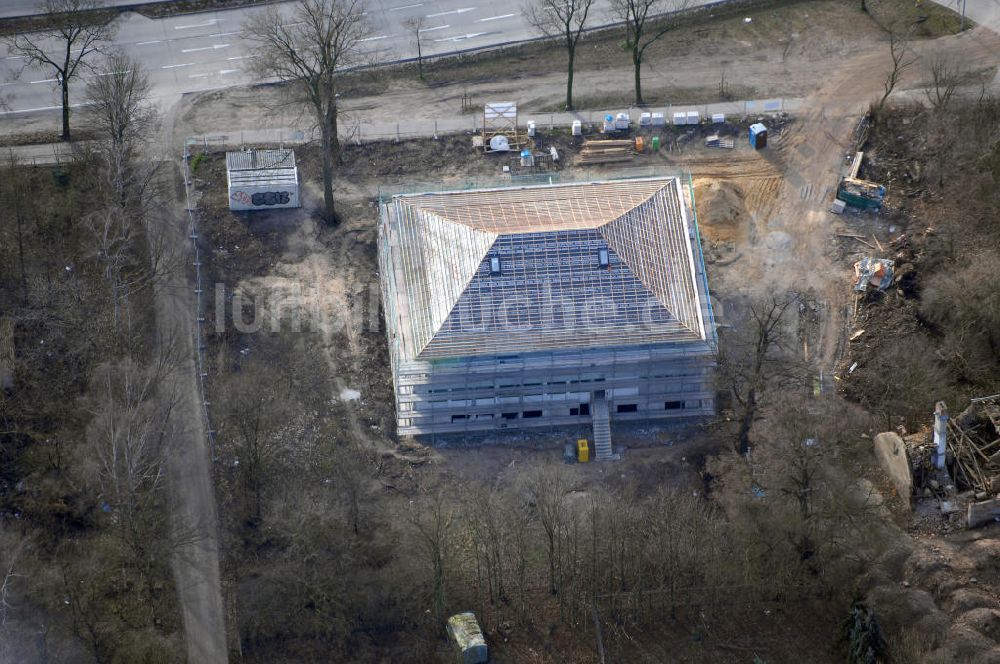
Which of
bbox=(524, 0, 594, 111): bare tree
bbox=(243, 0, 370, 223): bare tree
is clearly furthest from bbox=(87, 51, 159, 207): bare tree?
bbox=(524, 0, 594, 111): bare tree

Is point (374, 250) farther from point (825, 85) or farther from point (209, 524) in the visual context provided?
point (825, 85)

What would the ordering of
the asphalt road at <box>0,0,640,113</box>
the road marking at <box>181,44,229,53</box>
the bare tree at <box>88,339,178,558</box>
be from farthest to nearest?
the road marking at <box>181,44,229,53</box> < the asphalt road at <box>0,0,640,113</box> < the bare tree at <box>88,339,178,558</box>

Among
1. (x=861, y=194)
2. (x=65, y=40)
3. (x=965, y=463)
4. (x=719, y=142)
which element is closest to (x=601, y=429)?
(x=965, y=463)

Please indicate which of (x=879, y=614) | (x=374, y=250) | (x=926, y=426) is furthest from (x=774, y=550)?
(x=374, y=250)

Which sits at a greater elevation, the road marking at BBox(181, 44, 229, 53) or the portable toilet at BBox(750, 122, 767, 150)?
the road marking at BBox(181, 44, 229, 53)

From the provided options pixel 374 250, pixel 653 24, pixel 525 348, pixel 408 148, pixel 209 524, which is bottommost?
pixel 209 524

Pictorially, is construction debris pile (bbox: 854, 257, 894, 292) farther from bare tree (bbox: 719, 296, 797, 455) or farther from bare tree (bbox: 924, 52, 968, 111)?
bare tree (bbox: 924, 52, 968, 111)
